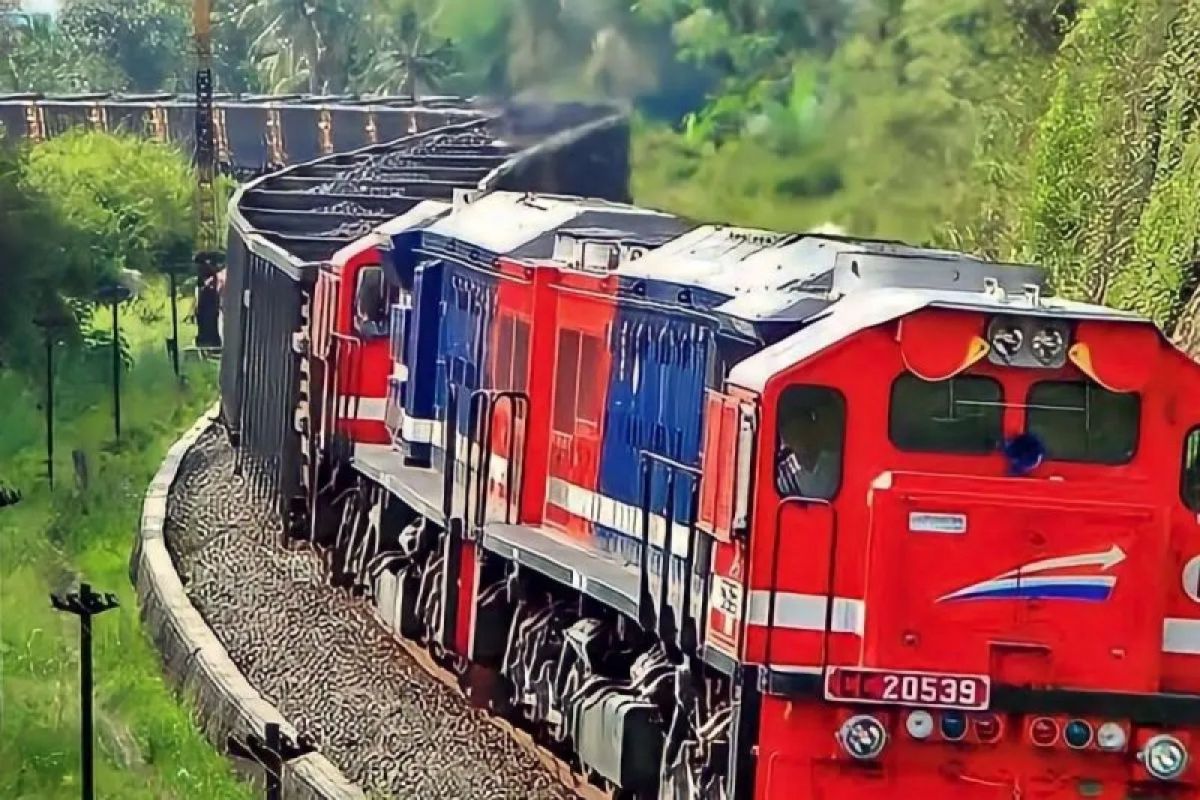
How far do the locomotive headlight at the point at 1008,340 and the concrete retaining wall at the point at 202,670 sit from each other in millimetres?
3586

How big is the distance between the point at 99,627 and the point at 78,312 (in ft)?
36.6

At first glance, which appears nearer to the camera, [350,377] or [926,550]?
[926,550]

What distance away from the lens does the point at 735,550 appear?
8.75 m

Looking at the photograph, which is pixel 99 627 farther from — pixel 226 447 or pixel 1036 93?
pixel 1036 93

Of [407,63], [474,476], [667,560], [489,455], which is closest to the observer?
[667,560]

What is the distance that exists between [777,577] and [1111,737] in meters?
1.37

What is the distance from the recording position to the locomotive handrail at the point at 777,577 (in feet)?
28.1

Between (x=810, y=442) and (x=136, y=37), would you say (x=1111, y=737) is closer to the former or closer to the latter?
(x=810, y=442)

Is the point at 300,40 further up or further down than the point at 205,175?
further up

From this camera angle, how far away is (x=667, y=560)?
10.1 meters

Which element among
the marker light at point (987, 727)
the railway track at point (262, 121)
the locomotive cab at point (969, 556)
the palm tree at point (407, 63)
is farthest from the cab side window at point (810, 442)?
the railway track at point (262, 121)

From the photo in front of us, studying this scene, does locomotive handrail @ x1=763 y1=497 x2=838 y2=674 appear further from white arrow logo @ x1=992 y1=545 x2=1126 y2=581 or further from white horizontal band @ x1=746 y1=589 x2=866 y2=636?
white arrow logo @ x1=992 y1=545 x2=1126 y2=581

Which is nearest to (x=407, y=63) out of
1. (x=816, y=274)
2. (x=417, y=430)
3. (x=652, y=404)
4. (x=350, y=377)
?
(x=350, y=377)

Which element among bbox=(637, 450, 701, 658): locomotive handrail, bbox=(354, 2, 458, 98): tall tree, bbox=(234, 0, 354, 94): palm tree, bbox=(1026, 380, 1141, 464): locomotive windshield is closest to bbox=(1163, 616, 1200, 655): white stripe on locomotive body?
bbox=(1026, 380, 1141, 464): locomotive windshield
